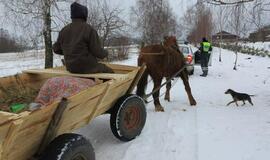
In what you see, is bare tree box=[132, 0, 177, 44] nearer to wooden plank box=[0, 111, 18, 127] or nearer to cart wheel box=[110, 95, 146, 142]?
cart wheel box=[110, 95, 146, 142]

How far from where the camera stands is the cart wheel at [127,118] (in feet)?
18.2

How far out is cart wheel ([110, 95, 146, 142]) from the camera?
555 cm

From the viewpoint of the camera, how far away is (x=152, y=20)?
2508 cm

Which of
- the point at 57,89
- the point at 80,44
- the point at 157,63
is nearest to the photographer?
the point at 57,89

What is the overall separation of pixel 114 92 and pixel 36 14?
10530mm

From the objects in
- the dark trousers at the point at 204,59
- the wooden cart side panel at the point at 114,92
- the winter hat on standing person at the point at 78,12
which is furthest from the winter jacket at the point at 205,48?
the winter hat on standing person at the point at 78,12

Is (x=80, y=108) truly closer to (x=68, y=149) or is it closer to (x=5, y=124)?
(x=68, y=149)

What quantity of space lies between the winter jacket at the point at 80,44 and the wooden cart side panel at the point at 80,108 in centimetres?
87

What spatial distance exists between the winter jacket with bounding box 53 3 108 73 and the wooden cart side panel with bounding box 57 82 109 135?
0.87 metres

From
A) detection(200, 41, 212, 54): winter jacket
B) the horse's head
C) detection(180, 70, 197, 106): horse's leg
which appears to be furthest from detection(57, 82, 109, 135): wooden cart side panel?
detection(200, 41, 212, 54): winter jacket

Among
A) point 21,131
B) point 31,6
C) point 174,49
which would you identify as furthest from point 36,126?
point 31,6

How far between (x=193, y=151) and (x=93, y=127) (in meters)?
2.03

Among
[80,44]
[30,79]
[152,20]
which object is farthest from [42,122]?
[152,20]

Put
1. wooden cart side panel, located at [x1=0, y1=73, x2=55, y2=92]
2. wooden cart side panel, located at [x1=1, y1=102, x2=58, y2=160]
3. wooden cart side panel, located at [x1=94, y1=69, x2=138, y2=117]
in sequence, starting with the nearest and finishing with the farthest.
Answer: wooden cart side panel, located at [x1=1, y1=102, x2=58, y2=160]
wooden cart side panel, located at [x1=94, y1=69, x2=138, y2=117]
wooden cart side panel, located at [x1=0, y1=73, x2=55, y2=92]
